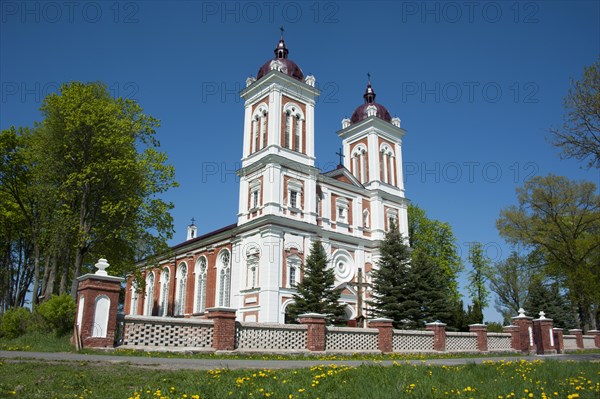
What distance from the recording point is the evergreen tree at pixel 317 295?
2619 cm

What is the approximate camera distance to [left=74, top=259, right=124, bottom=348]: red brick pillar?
1120cm

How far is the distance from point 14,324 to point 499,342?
18898mm

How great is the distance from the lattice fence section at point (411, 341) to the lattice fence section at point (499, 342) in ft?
12.5

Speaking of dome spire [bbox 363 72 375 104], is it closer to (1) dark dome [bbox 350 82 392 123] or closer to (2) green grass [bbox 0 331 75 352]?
(1) dark dome [bbox 350 82 392 123]

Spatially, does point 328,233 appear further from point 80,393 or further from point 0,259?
point 80,393

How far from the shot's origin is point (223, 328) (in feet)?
43.0

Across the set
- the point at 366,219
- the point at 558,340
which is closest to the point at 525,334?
the point at 558,340

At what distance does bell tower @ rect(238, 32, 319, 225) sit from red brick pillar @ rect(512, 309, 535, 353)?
1475cm

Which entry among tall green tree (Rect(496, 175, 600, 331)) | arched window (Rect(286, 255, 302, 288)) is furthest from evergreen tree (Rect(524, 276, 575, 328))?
arched window (Rect(286, 255, 302, 288))

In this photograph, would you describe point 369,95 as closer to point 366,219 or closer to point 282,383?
point 366,219

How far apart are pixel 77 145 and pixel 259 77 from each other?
1622 centimetres

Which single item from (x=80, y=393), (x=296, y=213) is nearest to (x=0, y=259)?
(x=296, y=213)

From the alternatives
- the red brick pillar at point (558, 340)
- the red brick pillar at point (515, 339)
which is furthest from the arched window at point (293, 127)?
the red brick pillar at point (558, 340)

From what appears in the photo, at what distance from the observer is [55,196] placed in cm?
2222
